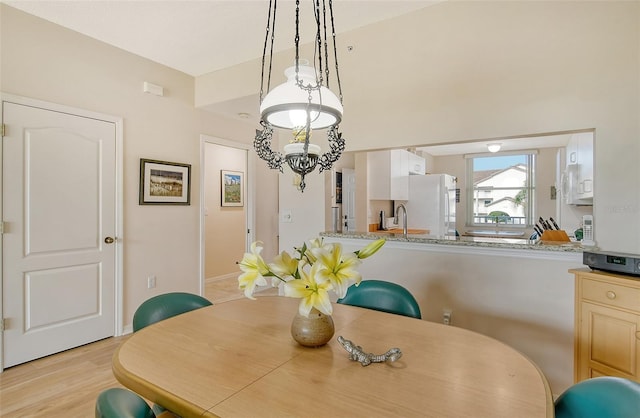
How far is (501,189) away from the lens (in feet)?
21.2

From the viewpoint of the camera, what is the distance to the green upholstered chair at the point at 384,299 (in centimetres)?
174

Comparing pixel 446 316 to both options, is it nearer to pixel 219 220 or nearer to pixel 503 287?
pixel 503 287

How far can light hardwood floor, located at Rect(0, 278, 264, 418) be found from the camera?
2029 millimetres

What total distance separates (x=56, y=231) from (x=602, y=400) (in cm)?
356

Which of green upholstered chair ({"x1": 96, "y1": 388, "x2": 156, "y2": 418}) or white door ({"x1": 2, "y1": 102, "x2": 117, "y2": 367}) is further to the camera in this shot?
white door ({"x1": 2, "y1": 102, "x2": 117, "y2": 367})

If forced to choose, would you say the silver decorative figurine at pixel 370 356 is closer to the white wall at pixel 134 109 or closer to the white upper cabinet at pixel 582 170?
the white upper cabinet at pixel 582 170

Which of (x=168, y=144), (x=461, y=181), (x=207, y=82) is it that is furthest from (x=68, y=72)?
(x=461, y=181)

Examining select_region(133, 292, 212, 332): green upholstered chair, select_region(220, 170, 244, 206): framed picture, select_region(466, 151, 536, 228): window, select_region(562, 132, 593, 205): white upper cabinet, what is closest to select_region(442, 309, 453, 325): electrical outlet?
select_region(562, 132, 593, 205): white upper cabinet

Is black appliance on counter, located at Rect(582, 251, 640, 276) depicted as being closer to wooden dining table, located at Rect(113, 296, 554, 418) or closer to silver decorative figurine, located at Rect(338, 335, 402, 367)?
wooden dining table, located at Rect(113, 296, 554, 418)

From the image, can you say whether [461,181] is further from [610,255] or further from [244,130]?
[610,255]

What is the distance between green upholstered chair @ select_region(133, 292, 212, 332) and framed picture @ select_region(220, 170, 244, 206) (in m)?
3.86

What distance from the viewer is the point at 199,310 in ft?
5.60

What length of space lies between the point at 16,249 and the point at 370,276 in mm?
2842

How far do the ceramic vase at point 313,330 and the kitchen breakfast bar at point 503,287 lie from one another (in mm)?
1510
